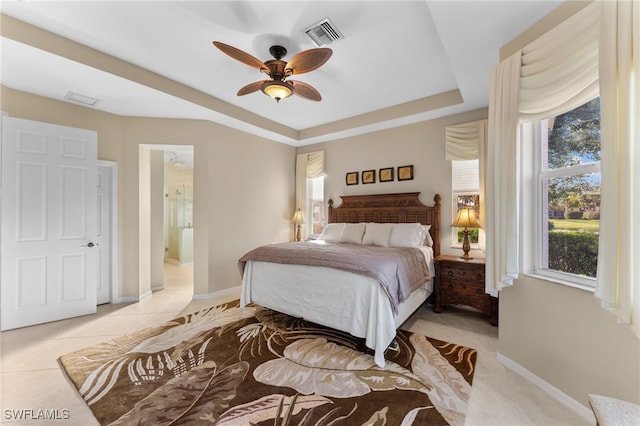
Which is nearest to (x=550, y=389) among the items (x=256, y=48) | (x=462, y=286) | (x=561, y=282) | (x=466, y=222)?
(x=561, y=282)

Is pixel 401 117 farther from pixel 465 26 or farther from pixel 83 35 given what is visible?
pixel 83 35

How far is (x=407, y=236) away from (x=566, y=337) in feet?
6.09

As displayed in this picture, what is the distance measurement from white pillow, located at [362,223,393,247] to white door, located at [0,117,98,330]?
3.69 m

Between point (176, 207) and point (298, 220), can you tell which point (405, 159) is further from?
point (176, 207)

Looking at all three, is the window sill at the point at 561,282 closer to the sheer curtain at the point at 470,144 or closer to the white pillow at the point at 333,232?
the sheer curtain at the point at 470,144

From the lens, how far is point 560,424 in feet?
4.91

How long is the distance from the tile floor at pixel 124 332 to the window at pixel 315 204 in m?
2.34

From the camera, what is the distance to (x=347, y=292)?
2.34 metres

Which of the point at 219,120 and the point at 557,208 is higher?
the point at 219,120

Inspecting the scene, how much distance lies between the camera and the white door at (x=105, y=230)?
354 centimetres

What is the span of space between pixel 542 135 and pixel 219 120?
12.9ft

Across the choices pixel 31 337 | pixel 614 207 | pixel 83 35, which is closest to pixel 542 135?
pixel 614 207

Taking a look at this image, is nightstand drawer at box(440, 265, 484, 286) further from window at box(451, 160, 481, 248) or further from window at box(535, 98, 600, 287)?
window at box(535, 98, 600, 287)

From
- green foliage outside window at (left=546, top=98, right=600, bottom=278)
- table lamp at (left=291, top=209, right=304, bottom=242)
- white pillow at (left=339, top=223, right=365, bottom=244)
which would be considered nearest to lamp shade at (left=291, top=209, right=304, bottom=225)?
table lamp at (left=291, top=209, right=304, bottom=242)
